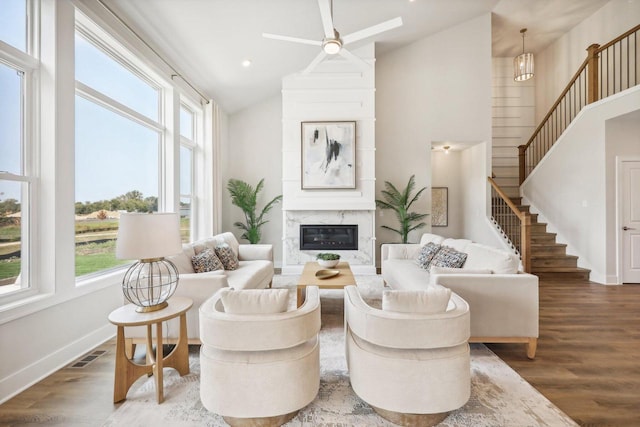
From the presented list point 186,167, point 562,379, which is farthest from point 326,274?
point 186,167

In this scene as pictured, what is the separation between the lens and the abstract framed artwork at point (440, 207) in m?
6.65

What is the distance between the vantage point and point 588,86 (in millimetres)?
4914

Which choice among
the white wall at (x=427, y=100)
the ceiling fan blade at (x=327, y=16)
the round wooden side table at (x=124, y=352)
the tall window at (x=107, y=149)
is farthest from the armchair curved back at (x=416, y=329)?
the white wall at (x=427, y=100)

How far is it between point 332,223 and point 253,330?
13.0 feet

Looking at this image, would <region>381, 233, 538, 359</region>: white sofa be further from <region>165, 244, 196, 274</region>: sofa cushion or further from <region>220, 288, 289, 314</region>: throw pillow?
<region>165, 244, 196, 274</region>: sofa cushion

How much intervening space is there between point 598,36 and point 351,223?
6075 mm

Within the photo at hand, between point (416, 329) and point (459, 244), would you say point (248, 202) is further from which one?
point (416, 329)

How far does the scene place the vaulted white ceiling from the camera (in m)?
3.36

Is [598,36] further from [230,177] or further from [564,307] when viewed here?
[230,177]

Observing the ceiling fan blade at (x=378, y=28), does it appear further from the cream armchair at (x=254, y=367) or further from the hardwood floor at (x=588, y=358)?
the hardwood floor at (x=588, y=358)

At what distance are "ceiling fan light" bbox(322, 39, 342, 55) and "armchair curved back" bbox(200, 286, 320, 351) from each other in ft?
7.99

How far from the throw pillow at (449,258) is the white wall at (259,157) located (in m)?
3.57

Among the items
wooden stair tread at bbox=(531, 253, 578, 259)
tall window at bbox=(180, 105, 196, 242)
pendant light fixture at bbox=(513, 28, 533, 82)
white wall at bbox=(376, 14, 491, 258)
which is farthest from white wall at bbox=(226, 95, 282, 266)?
pendant light fixture at bbox=(513, 28, 533, 82)

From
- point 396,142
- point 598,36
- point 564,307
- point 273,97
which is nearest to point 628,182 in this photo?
point 564,307
